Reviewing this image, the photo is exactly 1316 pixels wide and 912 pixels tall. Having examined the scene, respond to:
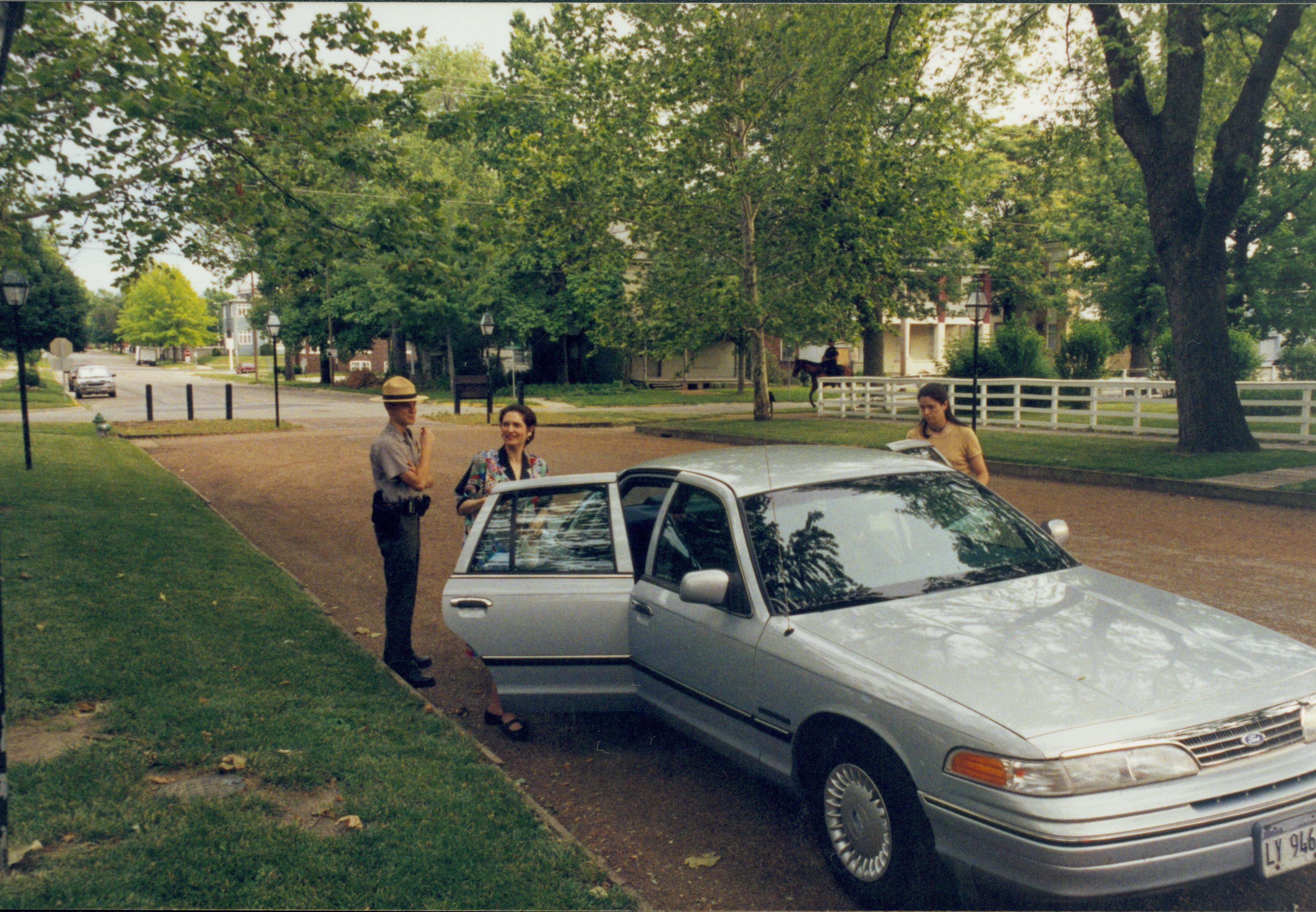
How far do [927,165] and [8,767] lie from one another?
24452 mm

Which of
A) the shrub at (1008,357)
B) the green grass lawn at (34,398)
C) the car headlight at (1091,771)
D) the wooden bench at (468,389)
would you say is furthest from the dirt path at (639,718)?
the green grass lawn at (34,398)

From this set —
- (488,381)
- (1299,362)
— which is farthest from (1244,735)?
(1299,362)

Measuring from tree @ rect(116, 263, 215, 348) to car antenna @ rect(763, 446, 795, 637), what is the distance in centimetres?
13270

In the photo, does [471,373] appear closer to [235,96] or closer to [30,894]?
[235,96]

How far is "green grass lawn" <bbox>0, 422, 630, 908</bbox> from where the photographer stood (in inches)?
136

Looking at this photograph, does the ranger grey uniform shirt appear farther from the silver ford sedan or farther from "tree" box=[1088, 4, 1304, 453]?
"tree" box=[1088, 4, 1304, 453]

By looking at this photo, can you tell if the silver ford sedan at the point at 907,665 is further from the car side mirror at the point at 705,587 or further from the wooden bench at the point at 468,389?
the wooden bench at the point at 468,389

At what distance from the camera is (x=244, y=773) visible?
14.7 ft

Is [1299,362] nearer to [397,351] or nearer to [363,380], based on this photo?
[397,351]

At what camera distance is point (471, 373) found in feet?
178

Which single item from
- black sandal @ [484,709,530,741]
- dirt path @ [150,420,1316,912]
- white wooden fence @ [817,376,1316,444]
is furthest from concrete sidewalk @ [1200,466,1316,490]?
black sandal @ [484,709,530,741]

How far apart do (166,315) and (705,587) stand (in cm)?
13739

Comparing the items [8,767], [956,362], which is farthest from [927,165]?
[8,767]

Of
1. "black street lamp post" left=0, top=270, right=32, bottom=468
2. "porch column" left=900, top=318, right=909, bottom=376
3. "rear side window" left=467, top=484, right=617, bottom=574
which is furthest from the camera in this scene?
"porch column" left=900, top=318, right=909, bottom=376
